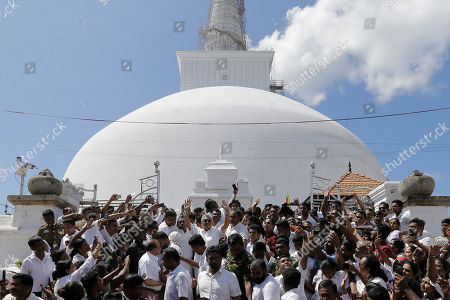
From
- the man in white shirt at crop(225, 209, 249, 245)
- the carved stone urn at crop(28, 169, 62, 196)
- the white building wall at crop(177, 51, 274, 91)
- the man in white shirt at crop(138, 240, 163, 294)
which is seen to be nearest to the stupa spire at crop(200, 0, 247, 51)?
the white building wall at crop(177, 51, 274, 91)

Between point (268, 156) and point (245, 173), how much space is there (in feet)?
3.63

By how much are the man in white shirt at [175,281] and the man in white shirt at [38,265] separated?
2124 mm

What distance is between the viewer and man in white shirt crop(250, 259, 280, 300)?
192 inches

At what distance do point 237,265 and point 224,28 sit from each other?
25809 millimetres

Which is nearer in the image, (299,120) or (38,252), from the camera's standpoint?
(38,252)

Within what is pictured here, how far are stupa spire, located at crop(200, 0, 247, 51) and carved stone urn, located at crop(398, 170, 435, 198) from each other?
2038 cm

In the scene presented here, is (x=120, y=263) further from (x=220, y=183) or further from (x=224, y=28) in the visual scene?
(x=224, y=28)

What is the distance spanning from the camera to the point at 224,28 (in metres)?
29.8

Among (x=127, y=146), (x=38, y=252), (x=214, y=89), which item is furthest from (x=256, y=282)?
(x=214, y=89)

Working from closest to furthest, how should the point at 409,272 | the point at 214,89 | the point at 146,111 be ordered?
1. the point at 409,272
2. the point at 146,111
3. the point at 214,89

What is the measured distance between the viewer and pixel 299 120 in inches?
778

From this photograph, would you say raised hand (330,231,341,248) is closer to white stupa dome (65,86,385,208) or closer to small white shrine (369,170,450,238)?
small white shrine (369,170,450,238)

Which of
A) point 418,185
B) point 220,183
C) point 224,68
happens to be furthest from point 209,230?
point 224,68

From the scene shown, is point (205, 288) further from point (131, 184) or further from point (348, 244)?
point (131, 184)
